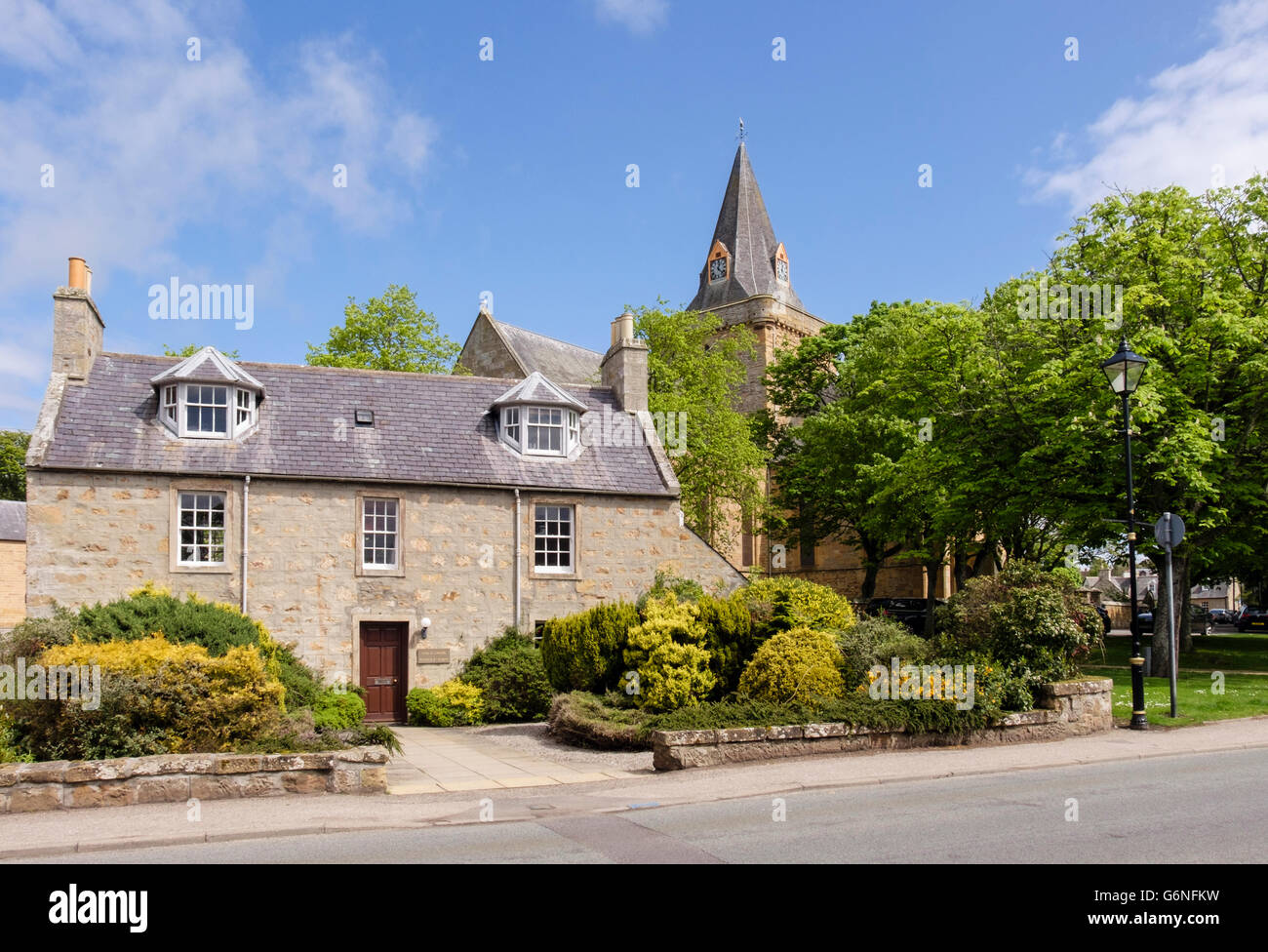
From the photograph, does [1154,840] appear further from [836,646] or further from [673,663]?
[673,663]

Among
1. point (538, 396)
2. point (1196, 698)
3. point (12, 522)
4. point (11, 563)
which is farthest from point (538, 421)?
point (12, 522)

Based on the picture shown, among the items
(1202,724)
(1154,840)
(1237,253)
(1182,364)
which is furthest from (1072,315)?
(1154,840)

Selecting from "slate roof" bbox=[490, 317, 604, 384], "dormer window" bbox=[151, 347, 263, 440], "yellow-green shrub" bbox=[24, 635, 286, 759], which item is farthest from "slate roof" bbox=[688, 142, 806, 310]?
"yellow-green shrub" bbox=[24, 635, 286, 759]

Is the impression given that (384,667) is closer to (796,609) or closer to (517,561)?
(517,561)

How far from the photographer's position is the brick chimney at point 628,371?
28.2 meters

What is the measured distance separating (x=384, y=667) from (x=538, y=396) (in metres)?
8.00

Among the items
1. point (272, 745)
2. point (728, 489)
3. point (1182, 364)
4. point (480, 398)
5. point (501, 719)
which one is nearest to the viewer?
point (272, 745)

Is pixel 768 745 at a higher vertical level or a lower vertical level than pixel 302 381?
lower

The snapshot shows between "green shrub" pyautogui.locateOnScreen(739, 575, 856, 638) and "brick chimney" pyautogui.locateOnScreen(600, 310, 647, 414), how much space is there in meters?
10.9

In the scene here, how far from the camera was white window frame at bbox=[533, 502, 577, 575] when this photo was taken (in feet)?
82.0

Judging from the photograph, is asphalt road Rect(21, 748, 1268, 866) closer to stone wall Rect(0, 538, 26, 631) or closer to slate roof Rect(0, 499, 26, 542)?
stone wall Rect(0, 538, 26, 631)

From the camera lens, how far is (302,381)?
25.7 m

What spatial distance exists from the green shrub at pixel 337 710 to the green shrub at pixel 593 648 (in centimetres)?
389
